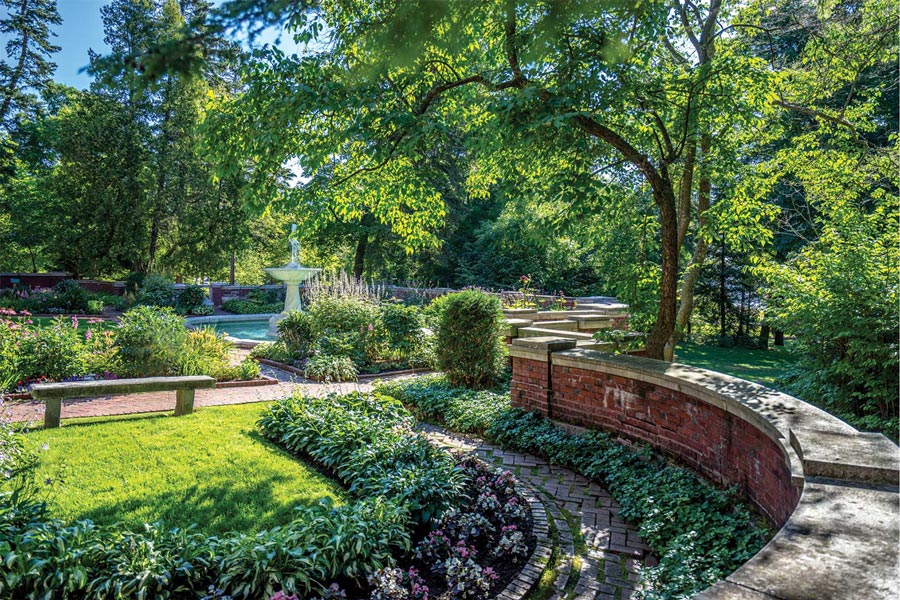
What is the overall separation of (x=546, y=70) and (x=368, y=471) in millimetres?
4223

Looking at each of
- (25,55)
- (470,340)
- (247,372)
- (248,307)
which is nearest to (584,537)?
(470,340)

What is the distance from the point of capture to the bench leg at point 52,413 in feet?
18.6

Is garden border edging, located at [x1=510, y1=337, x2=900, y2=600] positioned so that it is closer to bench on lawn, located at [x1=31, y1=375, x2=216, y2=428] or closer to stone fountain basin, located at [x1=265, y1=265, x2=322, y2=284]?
bench on lawn, located at [x1=31, y1=375, x2=216, y2=428]

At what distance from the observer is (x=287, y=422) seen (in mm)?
5590

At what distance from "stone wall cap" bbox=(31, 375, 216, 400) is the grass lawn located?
870 centimetres

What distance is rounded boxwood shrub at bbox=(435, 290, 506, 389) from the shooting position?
A: 25.3 ft

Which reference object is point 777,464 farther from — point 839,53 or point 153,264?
point 153,264

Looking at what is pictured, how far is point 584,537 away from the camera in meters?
3.71

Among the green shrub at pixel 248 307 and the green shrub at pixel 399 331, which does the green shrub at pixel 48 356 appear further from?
the green shrub at pixel 248 307

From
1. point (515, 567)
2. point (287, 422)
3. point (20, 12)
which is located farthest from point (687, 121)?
point (20, 12)

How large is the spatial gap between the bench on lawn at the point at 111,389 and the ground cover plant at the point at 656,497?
305 cm

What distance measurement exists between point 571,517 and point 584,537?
12.2 inches

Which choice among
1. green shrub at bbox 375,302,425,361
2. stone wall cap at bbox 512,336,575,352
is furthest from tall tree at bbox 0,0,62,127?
stone wall cap at bbox 512,336,575,352

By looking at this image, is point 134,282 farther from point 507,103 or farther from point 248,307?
point 507,103
